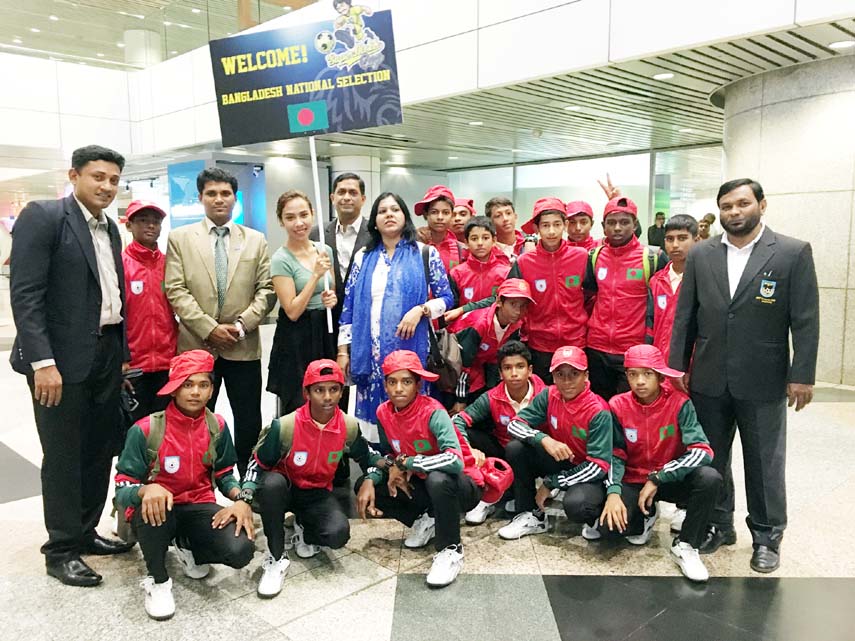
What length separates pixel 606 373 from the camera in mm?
4016

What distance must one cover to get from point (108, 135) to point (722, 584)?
44.9ft

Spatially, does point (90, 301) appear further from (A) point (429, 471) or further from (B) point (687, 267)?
(B) point (687, 267)

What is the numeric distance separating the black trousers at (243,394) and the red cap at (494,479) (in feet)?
4.47

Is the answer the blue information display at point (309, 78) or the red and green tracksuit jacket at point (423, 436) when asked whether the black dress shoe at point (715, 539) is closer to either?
the red and green tracksuit jacket at point (423, 436)

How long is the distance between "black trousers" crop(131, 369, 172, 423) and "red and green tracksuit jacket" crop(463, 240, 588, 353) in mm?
2255

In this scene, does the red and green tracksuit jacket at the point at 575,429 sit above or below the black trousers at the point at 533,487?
above

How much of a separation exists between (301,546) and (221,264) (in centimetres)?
159

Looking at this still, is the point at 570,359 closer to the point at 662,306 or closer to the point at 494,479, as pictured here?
the point at 494,479

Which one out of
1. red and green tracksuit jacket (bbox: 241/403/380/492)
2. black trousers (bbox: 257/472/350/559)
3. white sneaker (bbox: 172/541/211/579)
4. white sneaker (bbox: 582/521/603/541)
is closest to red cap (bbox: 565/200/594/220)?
white sneaker (bbox: 582/521/603/541)

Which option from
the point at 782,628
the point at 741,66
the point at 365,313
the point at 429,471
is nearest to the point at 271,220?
the point at 741,66

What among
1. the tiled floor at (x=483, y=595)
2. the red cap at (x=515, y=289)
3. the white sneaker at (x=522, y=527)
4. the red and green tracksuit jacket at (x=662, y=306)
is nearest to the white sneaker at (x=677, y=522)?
the tiled floor at (x=483, y=595)

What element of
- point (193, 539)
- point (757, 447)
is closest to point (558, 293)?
point (757, 447)

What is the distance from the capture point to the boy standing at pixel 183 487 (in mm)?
2779

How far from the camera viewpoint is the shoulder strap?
2963mm
